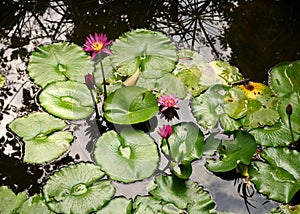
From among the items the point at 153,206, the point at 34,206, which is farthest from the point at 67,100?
the point at 153,206

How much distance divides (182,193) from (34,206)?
0.66 meters

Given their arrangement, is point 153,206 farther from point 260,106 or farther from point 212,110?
point 260,106

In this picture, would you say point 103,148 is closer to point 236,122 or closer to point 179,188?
point 179,188

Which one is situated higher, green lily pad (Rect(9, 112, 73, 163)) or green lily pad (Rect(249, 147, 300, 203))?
green lily pad (Rect(9, 112, 73, 163))

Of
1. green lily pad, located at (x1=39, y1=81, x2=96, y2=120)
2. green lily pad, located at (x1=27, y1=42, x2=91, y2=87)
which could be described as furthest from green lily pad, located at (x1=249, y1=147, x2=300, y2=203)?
green lily pad, located at (x1=27, y1=42, x2=91, y2=87)

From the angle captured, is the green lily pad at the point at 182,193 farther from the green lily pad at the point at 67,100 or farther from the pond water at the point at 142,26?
the green lily pad at the point at 67,100

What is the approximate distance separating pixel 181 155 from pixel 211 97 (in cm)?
39

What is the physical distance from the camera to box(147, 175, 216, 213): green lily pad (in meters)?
1.94

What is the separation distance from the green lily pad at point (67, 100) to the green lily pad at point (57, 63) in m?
0.07

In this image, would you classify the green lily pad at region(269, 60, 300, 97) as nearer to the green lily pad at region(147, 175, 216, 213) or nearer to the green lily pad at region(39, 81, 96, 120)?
the green lily pad at region(147, 175, 216, 213)

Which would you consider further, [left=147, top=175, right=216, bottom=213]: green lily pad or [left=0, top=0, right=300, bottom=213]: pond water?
[left=0, top=0, right=300, bottom=213]: pond water

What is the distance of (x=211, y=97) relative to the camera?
2.32 metres

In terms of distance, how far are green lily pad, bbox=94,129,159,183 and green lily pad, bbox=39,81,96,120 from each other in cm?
23

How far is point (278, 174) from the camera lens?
6.62 ft
